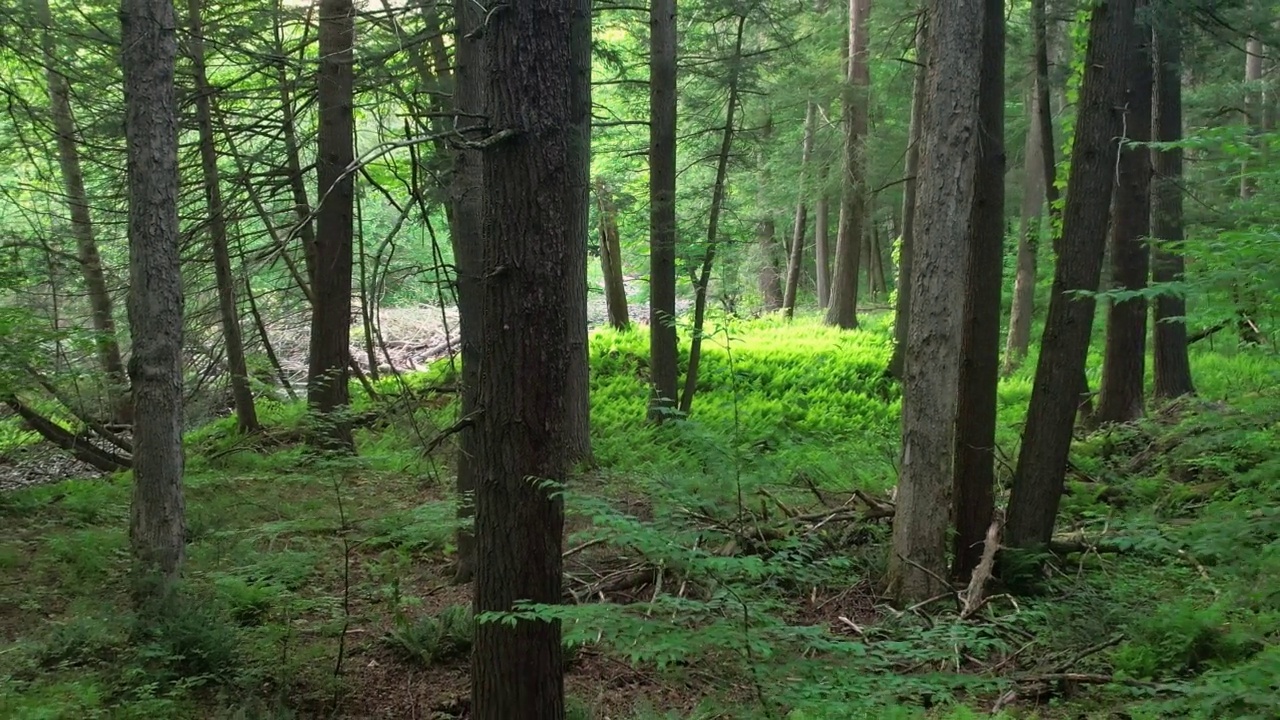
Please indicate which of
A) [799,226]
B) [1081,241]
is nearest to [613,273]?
[799,226]

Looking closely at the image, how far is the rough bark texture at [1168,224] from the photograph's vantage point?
33.4 ft

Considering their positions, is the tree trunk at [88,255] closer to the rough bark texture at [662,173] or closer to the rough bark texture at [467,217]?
the rough bark texture at [467,217]

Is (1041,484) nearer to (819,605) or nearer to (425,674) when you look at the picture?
(819,605)

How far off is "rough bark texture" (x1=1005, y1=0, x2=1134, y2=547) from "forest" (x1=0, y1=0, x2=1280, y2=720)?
27 millimetres

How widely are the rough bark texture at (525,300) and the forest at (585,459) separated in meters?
0.02

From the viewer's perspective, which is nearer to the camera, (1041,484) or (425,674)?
(425,674)

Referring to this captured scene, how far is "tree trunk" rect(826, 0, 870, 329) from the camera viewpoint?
1619 cm

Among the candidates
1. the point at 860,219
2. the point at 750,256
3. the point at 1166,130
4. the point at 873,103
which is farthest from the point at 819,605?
the point at 750,256

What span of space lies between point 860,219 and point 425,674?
14.2 metres

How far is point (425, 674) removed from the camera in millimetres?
5156

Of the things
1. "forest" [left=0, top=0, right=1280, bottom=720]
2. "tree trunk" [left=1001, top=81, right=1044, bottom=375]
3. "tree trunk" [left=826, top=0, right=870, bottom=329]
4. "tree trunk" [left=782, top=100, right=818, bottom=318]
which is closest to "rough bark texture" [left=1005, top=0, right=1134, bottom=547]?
"forest" [left=0, top=0, right=1280, bottom=720]

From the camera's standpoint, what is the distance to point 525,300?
3641 millimetres

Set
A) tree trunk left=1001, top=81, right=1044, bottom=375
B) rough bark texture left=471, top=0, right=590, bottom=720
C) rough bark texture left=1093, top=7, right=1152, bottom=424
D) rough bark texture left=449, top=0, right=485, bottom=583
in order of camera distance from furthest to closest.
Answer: tree trunk left=1001, top=81, right=1044, bottom=375
rough bark texture left=1093, top=7, right=1152, bottom=424
rough bark texture left=449, top=0, right=485, bottom=583
rough bark texture left=471, top=0, right=590, bottom=720

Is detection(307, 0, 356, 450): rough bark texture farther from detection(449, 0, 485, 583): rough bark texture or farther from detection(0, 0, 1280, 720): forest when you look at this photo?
detection(449, 0, 485, 583): rough bark texture
